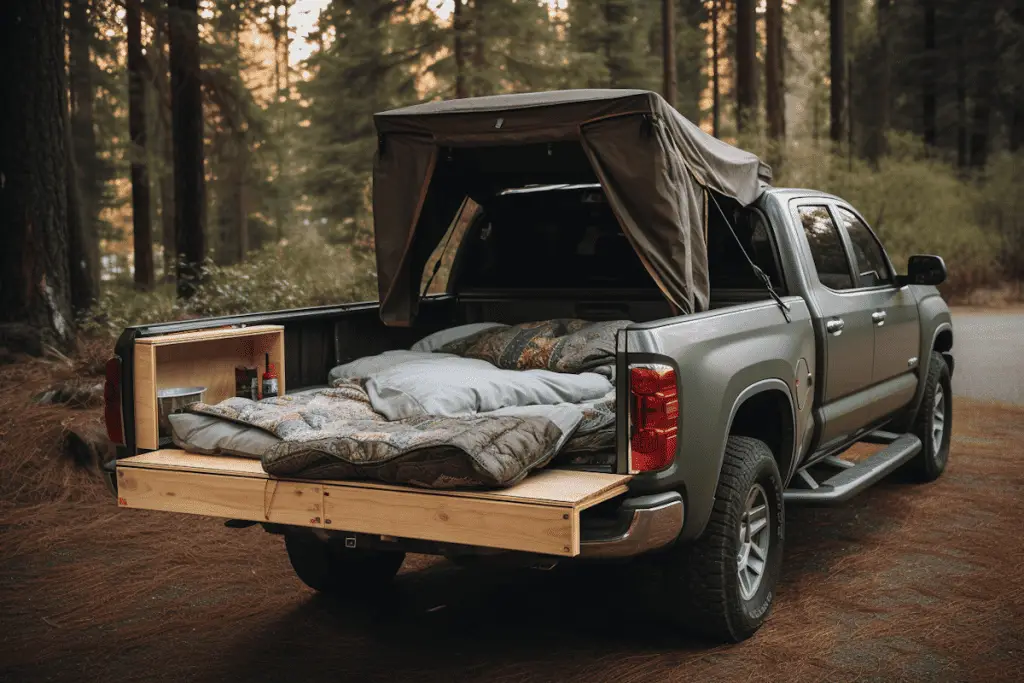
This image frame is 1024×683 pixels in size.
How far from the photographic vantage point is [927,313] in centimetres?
723

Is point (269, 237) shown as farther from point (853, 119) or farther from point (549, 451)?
point (549, 451)

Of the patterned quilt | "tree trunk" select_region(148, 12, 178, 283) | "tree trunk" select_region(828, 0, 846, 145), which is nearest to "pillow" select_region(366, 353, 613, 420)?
the patterned quilt

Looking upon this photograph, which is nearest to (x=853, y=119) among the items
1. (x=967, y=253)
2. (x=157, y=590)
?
(x=967, y=253)

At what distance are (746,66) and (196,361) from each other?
2275cm

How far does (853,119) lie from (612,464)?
4120cm

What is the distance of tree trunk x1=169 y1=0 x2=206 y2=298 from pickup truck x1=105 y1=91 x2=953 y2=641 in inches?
420

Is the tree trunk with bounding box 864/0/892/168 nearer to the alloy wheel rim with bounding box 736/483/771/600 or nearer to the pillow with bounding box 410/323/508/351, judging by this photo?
the pillow with bounding box 410/323/508/351

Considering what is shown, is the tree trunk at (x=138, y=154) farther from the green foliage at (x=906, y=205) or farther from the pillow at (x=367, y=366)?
the pillow at (x=367, y=366)

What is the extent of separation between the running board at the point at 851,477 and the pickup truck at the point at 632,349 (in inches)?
0.8

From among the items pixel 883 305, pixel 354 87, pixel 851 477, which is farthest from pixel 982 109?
pixel 851 477

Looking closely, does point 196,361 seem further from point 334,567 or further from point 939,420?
point 939,420

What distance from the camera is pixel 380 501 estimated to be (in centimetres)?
375

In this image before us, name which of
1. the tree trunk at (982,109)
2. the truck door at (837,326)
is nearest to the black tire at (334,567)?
the truck door at (837,326)

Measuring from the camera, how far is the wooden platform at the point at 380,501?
3.49 meters
